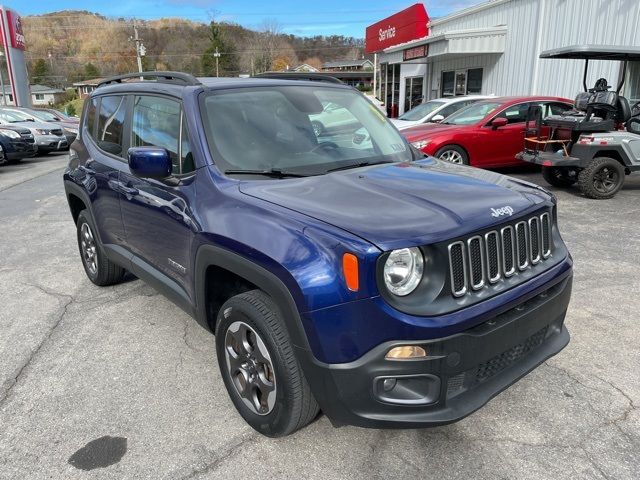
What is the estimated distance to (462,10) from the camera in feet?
65.9

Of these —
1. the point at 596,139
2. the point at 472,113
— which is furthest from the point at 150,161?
the point at 472,113

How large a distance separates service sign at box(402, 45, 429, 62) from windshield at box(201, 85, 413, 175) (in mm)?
16332

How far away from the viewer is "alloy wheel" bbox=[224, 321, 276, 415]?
8.30ft

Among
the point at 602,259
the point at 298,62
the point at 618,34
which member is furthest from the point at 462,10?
the point at 298,62

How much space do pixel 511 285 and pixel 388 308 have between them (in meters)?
0.70

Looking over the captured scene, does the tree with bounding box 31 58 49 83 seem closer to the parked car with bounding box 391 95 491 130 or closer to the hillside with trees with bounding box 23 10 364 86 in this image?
the hillside with trees with bounding box 23 10 364 86

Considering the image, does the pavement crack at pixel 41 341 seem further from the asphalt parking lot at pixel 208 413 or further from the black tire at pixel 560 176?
the black tire at pixel 560 176

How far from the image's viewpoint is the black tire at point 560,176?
8.86 meters

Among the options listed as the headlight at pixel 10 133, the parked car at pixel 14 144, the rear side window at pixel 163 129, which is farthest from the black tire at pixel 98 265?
the headlight at pixel 10 133

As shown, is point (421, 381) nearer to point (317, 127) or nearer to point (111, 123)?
point (317, 127)

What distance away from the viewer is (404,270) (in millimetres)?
2191

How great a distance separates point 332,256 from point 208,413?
139 cm

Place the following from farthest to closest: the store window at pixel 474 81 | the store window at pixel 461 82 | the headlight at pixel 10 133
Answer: the store window at pixel 461 82, the store window at pixel 474 81, the headlight at pixel 10 133

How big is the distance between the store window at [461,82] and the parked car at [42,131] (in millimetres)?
14315
